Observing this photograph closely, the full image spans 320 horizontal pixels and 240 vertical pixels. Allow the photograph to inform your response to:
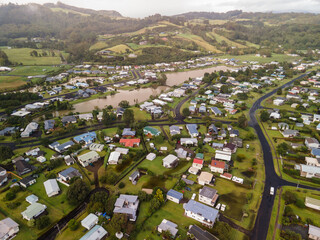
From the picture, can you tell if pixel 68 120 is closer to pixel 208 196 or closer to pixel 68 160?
pixel 68 160

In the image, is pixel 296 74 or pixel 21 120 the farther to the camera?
pixel 296 74

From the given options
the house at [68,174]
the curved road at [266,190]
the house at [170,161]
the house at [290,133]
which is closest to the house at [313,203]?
the curved road at [266,190]

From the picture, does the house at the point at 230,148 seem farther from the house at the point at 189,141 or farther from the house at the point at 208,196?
the house at the point at 208,196

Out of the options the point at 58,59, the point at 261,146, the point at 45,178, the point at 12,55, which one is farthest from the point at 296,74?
the point at 12,55

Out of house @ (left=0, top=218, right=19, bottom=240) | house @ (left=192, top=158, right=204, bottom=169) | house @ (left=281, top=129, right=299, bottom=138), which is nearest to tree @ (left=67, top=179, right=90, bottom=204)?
house @ (left=0, top=218, right=19, bottom=240)

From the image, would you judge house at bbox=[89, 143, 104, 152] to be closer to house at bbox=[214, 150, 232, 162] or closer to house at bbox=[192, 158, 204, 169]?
house at bbox=[192, 158, 204, 169]

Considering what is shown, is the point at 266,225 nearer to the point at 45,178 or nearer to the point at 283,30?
the point at 45,178
